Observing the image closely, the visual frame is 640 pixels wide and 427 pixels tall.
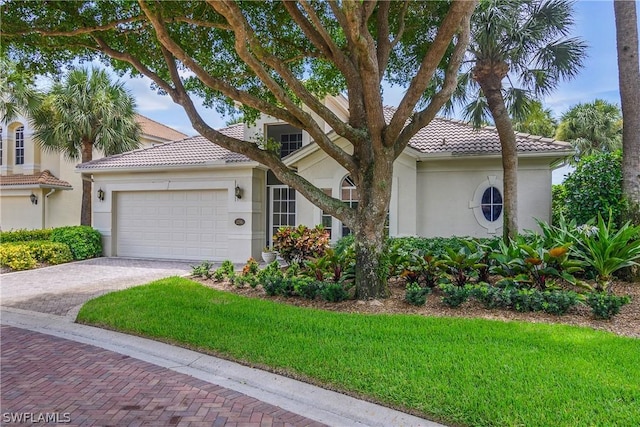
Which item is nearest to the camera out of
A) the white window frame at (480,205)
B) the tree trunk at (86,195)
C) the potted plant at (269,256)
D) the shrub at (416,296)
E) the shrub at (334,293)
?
the shrub at (416,296)

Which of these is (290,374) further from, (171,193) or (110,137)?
(110,137)

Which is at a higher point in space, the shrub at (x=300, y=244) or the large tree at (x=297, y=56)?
the large tree at (x=297, y=56)

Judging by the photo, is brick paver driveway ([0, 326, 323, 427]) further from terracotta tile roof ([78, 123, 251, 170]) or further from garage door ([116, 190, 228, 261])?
terracotta tile roof ([78, 123, 251, 170])

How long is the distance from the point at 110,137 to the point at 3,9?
1021 centimetres

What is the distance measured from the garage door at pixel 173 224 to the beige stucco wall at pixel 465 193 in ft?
23.3

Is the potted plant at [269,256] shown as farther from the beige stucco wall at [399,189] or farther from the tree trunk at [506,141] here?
the tree trunk at [506,141]

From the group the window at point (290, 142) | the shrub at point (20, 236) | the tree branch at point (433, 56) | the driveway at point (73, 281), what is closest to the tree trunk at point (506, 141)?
the tree branch at point (433, 56)

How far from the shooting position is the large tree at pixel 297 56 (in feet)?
20.6

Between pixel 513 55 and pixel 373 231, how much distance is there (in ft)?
22.8

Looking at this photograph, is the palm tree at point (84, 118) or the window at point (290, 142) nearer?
the window at point (290, 142)

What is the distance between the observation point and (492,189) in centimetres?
1186

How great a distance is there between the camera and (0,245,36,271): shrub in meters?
11.8

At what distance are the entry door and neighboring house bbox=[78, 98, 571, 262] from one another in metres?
0.04

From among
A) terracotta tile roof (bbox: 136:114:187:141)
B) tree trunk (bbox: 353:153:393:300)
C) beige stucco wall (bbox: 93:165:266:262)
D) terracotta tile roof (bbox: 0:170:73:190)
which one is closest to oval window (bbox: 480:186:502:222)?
tree trunk (bbox: 353:153:393:300)
